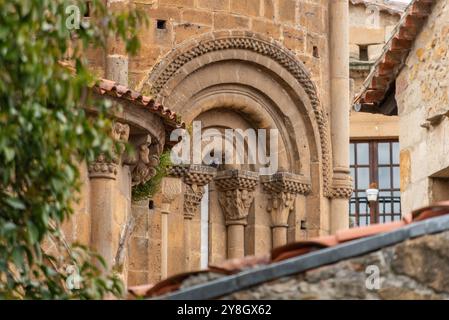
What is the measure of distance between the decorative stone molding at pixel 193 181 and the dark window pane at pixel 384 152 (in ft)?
62.3

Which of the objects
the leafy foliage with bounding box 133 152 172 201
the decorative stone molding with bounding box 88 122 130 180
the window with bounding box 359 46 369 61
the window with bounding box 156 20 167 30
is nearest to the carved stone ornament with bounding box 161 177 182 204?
the leafy foliage with bounding box 133 152 172 201

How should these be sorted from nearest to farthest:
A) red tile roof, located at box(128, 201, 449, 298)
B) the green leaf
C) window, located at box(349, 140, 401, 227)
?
red tile roof, located at box(128, 201, 449, 298) → the green leaf → window, located at box(349, 140, 401, 227)

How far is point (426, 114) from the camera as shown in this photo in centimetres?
1817

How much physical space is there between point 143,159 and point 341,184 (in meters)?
9.01

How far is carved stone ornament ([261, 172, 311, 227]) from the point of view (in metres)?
28.3

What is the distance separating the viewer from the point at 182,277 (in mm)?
9781

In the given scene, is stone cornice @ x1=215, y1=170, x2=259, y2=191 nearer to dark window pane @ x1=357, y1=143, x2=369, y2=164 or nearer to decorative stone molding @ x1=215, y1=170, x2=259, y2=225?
decorative stone molding @ x1=215, y1=170, x2=259, y2=225

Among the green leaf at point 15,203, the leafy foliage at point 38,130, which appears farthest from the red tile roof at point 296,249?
the green leaf at point 15,203

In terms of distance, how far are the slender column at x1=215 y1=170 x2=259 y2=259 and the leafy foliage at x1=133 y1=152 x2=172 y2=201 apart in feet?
12.6

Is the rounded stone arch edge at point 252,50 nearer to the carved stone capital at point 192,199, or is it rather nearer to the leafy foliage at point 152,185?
the carved stone capital at point 192,199

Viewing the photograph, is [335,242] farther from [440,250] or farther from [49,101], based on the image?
[49,101]

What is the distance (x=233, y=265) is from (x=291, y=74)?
18.7m

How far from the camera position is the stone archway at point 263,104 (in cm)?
2717
